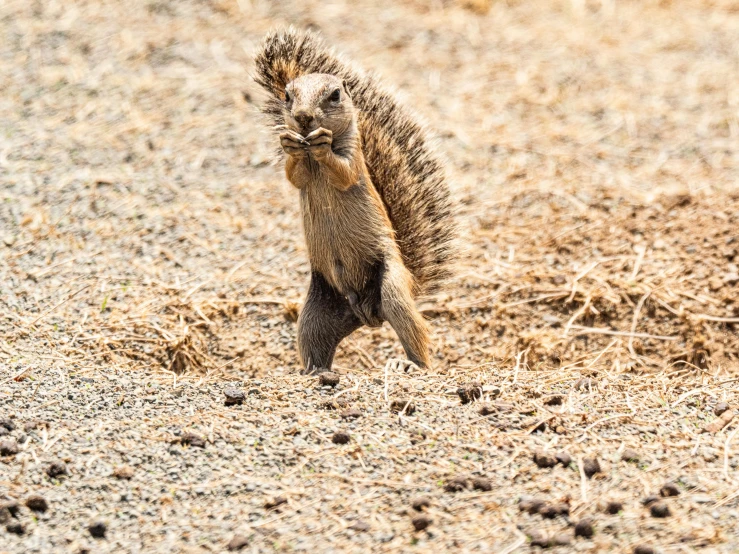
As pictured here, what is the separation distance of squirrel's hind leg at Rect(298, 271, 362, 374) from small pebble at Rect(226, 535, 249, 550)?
5.91ft

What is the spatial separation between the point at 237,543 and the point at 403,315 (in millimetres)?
1795

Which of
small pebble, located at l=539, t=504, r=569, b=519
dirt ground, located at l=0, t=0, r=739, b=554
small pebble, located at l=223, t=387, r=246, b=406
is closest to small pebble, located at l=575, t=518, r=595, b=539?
dirt ground, located at l=0, t=0, r=739, b=554

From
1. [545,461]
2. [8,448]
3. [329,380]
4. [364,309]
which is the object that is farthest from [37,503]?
[364,309]

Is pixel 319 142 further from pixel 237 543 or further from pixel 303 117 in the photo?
pixel 237 543

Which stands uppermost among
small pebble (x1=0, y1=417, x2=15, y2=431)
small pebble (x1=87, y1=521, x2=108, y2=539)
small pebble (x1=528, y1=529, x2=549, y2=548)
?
small pebble (x1=528, y1=529, x2=549, y2=548)

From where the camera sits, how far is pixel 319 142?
446 cm

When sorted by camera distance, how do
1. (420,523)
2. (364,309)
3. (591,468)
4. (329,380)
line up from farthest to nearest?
(364,309)
(329,380)
(591,468)
(420,523)

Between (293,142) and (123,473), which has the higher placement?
(293,142)

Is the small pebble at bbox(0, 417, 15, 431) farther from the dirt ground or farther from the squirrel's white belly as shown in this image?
the squirrel's white belly

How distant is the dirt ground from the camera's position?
3525 mm

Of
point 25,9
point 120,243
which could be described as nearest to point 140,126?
point 120,243

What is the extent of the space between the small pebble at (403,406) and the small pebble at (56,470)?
1388 mm

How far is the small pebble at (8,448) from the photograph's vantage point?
3838 millimetres

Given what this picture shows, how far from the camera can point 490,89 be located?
915cm
